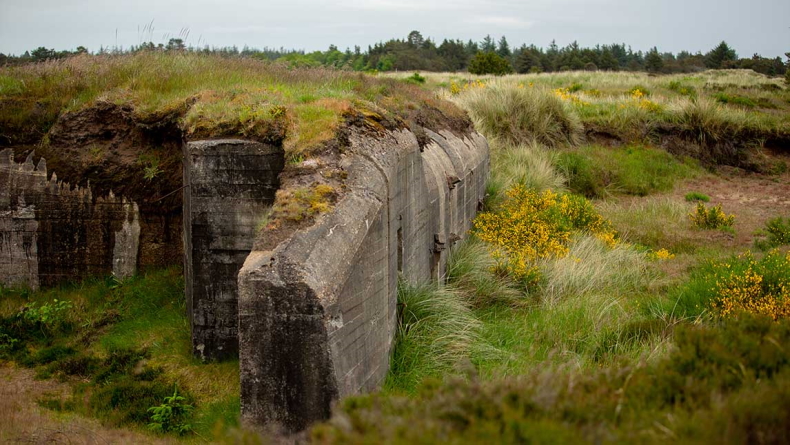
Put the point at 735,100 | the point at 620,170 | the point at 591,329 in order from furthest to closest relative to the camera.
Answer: the point at 735,100, the point at 620,170, the point at 591,329

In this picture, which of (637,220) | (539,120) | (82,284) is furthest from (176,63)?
(539,120)

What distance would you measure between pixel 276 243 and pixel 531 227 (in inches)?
248

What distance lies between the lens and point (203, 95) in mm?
8609

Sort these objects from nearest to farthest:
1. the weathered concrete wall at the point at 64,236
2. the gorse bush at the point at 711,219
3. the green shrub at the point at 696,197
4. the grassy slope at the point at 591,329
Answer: the grassy slope at the point at 591,329
the weathered concrete wall at the point at 64,236
the gorse bush at the point at 711,219
the green shrub at the point at 696,197

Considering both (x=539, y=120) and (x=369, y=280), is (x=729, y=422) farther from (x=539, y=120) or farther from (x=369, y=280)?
(x=539, y=120)

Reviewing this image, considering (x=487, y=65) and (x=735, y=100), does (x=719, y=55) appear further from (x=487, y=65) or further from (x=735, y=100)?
(x=735, y=100)

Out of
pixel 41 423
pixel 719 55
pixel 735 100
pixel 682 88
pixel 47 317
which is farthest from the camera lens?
pixel 719 55

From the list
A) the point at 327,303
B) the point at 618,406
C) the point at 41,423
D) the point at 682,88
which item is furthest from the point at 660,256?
the point at 682,88

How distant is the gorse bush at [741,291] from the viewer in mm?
7534

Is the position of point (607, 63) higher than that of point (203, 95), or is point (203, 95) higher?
point (607, 63)

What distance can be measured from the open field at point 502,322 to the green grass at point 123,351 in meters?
0.02

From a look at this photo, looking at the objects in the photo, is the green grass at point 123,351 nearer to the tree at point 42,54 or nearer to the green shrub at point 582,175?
the tree at point 42,54

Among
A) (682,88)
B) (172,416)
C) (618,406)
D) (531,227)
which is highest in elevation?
(682,88)

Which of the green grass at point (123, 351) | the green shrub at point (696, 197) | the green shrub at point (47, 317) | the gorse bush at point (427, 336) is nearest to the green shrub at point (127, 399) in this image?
the green grass at point (123, 351)
